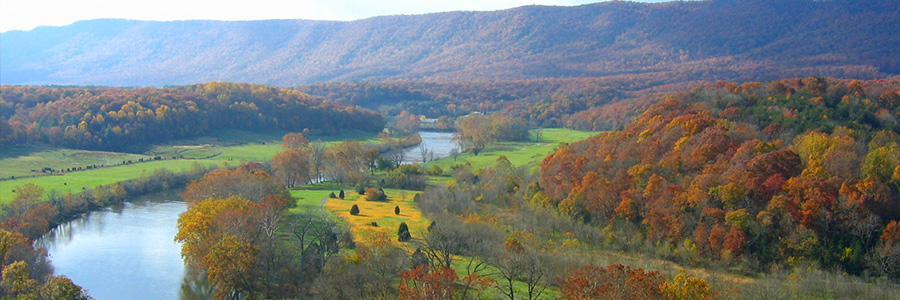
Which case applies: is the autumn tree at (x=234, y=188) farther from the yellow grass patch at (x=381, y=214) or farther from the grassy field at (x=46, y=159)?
the grassy field at (x=46, y=159)

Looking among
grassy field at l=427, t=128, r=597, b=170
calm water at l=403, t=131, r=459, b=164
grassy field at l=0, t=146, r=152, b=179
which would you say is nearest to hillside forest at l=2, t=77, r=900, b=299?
grassy field at l=0, t=146, r=152, b=179

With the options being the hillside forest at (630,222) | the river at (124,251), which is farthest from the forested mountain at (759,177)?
the river at (124,251)

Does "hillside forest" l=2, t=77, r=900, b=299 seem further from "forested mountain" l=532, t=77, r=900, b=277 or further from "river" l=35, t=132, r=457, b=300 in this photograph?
"river" l=35, t=132, r=457, b=300

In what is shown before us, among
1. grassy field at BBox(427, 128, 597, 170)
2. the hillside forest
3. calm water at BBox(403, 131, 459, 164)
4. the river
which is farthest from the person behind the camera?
calm water at BBox(403, 131, 459, 164)

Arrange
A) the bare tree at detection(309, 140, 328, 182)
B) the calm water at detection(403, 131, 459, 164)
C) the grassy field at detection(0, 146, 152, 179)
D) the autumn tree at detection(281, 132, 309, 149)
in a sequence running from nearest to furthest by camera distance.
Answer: the grassy field at detection(0, 146, 152, 179), the bare tree at detection(309, 140, 328, 182), the autumn tree at detection(281, 132, 309, 149), the calm water at detection(403, 131, 459, 164)

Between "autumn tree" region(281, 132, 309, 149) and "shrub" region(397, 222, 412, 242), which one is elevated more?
"shrub" region(397, 222, 412, 242)

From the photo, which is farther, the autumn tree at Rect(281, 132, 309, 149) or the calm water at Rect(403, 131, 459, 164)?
the calm water at Rect(403, 131, 459, 164)

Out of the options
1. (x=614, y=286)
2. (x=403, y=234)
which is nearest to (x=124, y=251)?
(x=403, y=234)

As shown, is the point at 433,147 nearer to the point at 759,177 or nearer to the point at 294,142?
the point at 294,142
